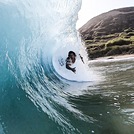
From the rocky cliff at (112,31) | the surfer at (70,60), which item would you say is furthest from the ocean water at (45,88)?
the rocky cliff at (112,31)

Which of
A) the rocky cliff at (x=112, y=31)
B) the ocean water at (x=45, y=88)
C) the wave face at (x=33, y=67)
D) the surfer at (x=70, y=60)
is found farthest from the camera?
the rocky cliff at (x=112, y=31)

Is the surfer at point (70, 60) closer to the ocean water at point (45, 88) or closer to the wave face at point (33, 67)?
the ocean water at point (45, 88)

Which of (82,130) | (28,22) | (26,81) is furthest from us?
(28,22)

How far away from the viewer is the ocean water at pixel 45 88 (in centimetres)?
855

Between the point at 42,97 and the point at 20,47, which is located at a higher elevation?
the point at 20,47

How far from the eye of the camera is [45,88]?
40.7 feet

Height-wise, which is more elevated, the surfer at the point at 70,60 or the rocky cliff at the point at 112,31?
the rocky cliff at the point at 112,31

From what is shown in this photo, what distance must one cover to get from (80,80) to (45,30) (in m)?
3.57

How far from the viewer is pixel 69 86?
14930mm

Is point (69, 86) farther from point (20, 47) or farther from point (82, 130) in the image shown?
point (82, 130)

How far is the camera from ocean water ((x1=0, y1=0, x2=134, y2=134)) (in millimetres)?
8555

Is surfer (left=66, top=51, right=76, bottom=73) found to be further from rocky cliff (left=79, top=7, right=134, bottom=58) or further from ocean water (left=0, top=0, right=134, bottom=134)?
rocky cliff (left=79, top=7, right=134, bottom=58)

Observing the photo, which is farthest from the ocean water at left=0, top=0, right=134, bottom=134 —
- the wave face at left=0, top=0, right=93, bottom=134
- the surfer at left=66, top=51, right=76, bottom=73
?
Answer: the surfer at left=66, top=51, right=76, bottom=73

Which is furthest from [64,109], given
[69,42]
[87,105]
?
[69,42]
